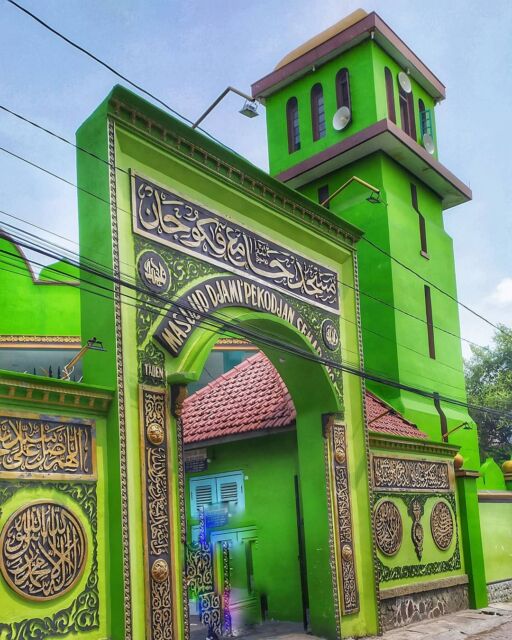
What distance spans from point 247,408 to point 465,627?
4.63 m

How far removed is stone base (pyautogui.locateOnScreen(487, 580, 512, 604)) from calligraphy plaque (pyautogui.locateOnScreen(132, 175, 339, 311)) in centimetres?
664

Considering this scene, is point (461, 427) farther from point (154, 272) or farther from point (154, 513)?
point (154, 513)

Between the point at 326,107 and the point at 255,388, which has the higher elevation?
the point at 326,107

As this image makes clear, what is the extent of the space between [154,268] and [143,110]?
167cm

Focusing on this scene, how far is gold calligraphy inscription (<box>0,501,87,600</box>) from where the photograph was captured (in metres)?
6.19

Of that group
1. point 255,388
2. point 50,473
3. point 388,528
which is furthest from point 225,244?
point 388,528

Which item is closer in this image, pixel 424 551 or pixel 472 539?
pixel 424 551

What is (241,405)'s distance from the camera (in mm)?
12406

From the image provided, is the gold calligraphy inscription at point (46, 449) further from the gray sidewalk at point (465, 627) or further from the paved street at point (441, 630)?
the gray sidewalk at point (465, 627)

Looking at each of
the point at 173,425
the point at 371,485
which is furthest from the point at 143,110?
the point at 371,485

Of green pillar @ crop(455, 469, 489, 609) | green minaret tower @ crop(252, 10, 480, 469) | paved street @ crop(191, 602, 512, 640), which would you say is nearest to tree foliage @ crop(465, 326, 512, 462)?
green minaret tower @ crop(252, 10, 480, 469)

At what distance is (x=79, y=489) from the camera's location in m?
6.86

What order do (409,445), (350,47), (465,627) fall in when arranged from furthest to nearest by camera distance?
(350,47)
(409,445)
(465,627)

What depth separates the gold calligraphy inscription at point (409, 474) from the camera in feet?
37.7
